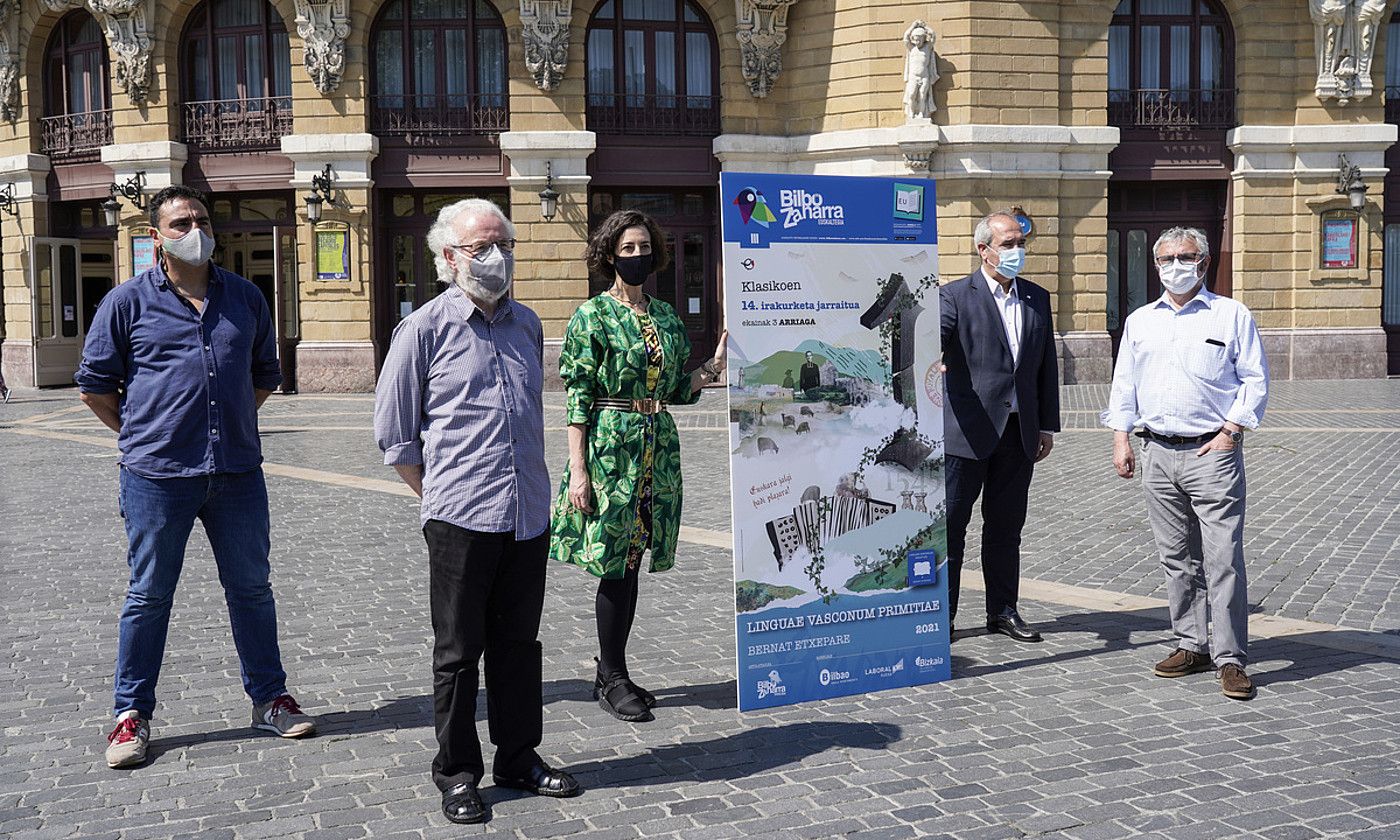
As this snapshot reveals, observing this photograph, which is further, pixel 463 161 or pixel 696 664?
pixel 463 161

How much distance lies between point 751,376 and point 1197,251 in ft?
7.25

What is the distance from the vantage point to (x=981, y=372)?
22.1ft

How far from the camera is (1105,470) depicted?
13.2m

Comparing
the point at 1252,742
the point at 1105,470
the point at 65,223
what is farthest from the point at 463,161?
the point at 1252,742

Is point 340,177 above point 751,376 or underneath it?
above

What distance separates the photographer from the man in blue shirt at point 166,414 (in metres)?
5.20

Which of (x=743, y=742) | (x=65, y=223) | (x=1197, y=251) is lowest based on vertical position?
(x=743, y=742)

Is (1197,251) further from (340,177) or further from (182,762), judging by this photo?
(340,177)

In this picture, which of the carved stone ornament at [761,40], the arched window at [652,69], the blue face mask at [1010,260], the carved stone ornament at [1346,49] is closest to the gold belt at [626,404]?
the blue face mask at [1010,260]

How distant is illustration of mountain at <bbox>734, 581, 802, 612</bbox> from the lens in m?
5.71

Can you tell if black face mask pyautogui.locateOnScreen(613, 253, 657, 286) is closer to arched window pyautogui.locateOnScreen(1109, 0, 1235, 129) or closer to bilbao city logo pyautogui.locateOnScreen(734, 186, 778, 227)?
bilbao city logo pyautogui.locateOnScreen(734, 186, 778, 227)

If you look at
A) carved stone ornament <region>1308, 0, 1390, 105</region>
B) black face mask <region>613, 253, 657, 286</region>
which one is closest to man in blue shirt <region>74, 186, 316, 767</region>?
black face mask <region>613, 253, 657, 286</region>

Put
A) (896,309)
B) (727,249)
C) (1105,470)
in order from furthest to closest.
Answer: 1. (1105,470)
2. (896,309)
3. (727,249)

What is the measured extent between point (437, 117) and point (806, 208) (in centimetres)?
2023
